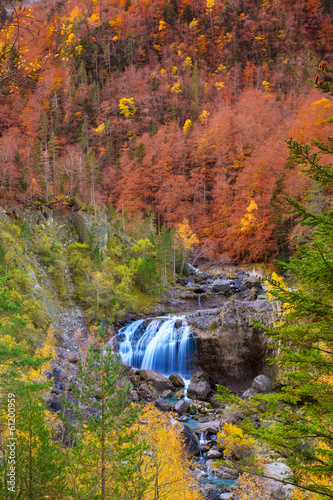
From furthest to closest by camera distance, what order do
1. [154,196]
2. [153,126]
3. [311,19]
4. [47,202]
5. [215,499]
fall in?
[311,19]
[153,126]
[154,196]
[47,202]
[215,499]

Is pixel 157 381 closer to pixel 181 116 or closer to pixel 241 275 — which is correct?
pixel 241 275

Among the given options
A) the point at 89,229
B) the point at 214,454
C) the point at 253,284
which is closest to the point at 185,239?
the point at 253,284

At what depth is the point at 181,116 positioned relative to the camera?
3216 inches

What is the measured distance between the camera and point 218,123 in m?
66.6

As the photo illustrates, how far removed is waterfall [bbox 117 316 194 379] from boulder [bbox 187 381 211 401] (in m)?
Answer: 3.27

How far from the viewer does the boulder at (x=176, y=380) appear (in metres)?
26.5

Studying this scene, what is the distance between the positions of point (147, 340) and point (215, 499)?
1794cm

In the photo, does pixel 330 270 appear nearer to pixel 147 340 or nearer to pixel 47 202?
pixel 147 340

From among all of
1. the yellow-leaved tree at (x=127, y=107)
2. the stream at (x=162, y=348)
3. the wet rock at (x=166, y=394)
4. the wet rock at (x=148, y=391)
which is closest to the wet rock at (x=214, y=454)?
the wet rock at (x=148, y=391)

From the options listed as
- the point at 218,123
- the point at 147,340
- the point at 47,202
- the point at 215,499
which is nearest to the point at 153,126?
the point at 218,123

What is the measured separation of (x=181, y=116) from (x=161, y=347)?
69541 mm

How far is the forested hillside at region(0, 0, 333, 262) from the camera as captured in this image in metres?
44.1

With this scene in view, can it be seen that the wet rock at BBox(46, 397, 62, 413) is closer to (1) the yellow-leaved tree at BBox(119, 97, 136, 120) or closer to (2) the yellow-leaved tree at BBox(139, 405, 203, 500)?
(2) the yellow-leaved tree at BBox(139, 405, 203, 500)

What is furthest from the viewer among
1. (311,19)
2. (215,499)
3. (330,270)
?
(311,19)
